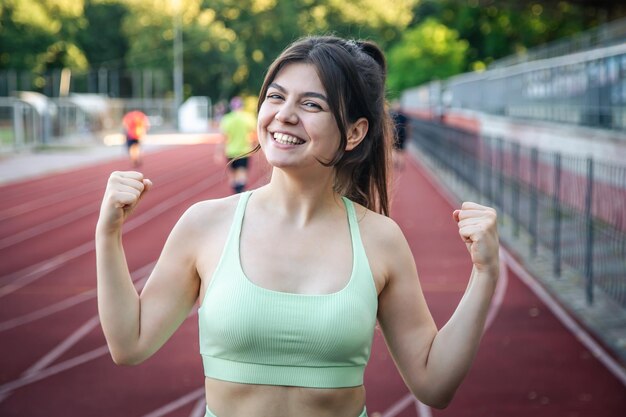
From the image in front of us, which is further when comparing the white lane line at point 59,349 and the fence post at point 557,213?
the fence post at point 557,213

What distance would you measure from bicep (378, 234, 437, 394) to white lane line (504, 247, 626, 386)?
5.29m

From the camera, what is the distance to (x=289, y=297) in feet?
7.23

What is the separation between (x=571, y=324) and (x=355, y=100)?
23.9 ft

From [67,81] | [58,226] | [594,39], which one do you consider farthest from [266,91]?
[67,81]

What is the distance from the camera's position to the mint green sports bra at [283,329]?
219 centimetres

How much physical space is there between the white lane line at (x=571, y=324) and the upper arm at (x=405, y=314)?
5290 millimetres

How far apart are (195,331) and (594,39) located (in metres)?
19.5

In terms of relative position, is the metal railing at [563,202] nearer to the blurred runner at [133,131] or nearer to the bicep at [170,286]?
the bicep at [170,286]

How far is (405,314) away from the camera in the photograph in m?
2.39

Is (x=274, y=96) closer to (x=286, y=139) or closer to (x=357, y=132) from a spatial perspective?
(x=286, y=139)

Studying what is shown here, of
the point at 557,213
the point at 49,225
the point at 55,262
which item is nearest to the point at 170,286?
the point at 557,213

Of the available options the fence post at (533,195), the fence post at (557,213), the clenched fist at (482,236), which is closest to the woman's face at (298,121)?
the clenched fist at (482,236)

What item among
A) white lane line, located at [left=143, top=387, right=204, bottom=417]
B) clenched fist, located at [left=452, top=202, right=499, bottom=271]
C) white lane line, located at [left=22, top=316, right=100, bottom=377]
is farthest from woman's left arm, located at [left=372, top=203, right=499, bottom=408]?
white lane line, located at [left=22, top=316, right=100, bottom=377]

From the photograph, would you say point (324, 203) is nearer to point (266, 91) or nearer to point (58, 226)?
point (266, 91)
